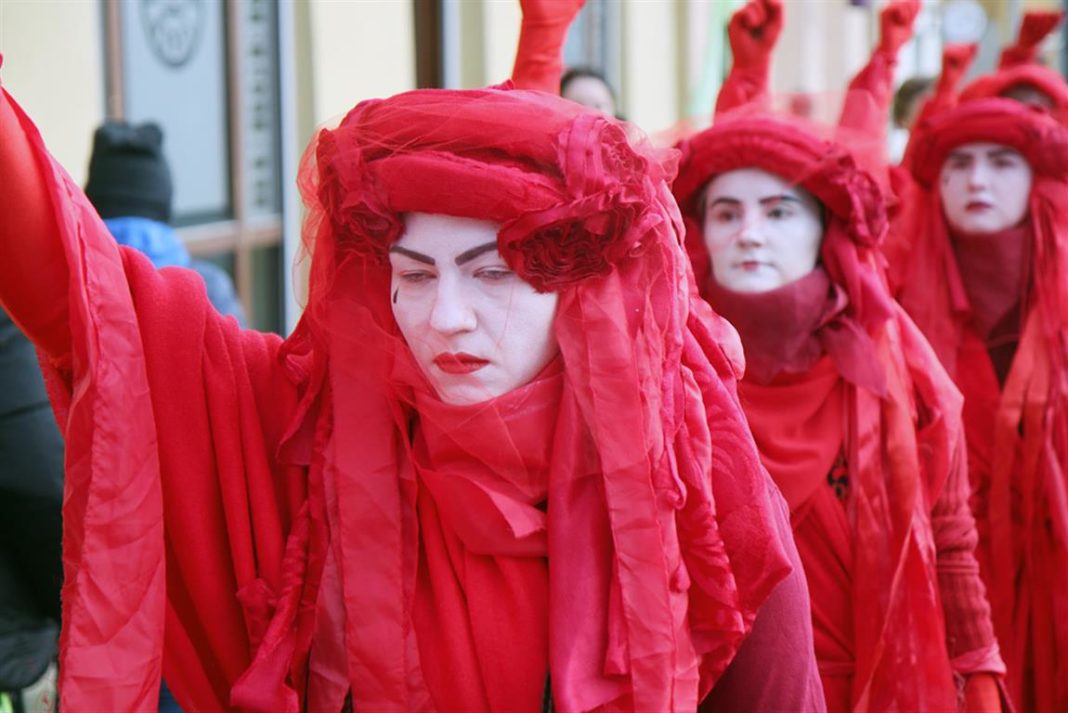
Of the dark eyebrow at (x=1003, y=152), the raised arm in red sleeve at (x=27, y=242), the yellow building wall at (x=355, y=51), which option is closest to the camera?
the raised arm in red sleeve at (x=27, y=242)

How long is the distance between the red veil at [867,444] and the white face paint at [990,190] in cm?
75

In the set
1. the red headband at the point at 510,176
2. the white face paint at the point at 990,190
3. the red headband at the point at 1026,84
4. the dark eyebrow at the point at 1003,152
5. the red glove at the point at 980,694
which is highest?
the red headband at the point at 1026,84

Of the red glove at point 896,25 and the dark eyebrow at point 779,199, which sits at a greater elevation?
the red glove at point 896,25

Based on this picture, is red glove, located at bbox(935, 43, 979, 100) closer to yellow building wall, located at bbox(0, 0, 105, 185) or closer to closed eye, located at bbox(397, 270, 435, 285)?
yellow building wall, located at bbox(0, 0, 105, 185)

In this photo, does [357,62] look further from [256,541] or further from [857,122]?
[256,541]

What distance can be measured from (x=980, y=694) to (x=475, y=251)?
1.48m

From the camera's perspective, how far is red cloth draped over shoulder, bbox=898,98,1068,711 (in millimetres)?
3234

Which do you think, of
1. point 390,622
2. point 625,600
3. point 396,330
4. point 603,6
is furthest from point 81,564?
point 603,6

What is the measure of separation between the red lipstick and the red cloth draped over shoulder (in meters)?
1.87

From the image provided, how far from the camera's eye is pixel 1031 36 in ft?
14.0

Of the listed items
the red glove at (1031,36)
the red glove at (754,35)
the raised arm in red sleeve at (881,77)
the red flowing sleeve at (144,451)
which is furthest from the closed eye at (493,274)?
the red glove at (1031,36)

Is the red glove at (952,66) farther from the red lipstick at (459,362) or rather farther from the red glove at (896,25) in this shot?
the red lipstick at (459,362)

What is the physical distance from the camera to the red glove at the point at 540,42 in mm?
2426

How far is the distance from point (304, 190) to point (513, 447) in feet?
1.45
